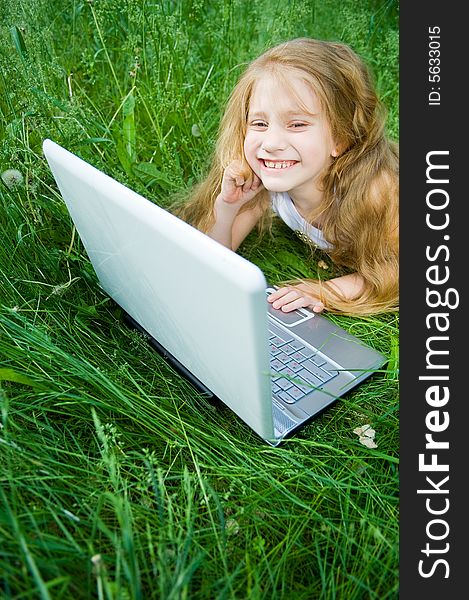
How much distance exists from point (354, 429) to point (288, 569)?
0.31 meters

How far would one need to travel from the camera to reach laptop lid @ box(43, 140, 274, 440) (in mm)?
642

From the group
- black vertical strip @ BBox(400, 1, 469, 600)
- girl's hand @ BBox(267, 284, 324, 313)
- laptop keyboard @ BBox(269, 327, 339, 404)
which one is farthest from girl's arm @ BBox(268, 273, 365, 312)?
black vertical strip @ BBox(400, 1, 469, 600)

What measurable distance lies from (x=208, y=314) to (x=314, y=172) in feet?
2.20

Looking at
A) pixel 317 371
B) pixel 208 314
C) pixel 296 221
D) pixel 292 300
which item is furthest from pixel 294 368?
pixel 296 221

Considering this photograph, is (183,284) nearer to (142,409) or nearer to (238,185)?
(142,409)

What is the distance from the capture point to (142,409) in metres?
0.97

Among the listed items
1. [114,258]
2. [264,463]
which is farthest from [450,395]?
[114,258]

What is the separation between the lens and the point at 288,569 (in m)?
0.76

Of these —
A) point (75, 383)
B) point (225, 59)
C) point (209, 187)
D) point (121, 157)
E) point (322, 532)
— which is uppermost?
point (225, 59)

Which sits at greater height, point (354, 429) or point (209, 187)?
point (209, 187)

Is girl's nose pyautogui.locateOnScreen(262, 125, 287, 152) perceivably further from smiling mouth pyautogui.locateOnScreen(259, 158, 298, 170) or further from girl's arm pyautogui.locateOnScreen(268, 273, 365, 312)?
girl's arm pyautogui.locateOnScreen(268, 273, 365, 312)

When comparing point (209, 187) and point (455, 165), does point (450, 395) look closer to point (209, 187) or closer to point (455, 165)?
point (455, 165)

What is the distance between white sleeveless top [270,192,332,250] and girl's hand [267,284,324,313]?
21 centimetres

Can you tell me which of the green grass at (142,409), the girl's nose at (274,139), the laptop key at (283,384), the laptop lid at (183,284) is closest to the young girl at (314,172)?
the girl's nose at (274,139)
